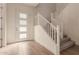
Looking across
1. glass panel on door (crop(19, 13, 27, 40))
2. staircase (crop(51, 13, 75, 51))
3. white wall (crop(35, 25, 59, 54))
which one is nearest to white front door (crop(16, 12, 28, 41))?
glass panel on door (crop(19, 13, 27, 40))

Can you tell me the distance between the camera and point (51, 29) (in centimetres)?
178

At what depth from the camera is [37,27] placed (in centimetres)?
179

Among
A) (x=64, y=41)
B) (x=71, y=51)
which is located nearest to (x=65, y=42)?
(x=64, y=41)

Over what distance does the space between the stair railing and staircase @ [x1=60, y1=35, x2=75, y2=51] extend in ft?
0.21

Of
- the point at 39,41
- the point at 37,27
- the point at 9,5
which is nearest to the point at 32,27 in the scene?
the point at 37,27

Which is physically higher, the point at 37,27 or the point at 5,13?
the point at 5,13

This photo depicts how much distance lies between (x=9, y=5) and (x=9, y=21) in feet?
0.81

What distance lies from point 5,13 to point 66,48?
1078 millimetres

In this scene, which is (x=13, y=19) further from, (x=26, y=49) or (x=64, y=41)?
(x=64, y=41)

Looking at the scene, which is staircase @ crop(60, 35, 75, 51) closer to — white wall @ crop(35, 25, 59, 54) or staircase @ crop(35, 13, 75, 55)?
staircase @ crop(35, 13, 75, 55)

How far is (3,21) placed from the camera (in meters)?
1.76

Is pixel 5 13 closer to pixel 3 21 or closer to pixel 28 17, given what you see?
pixel 3 21

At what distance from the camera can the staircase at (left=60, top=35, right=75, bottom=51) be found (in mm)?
1758
